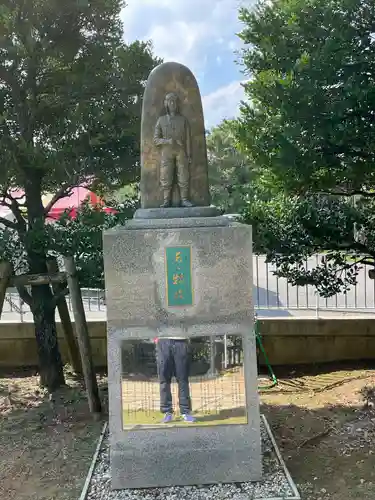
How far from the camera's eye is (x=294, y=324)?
24.6ft

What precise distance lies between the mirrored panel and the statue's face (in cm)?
171

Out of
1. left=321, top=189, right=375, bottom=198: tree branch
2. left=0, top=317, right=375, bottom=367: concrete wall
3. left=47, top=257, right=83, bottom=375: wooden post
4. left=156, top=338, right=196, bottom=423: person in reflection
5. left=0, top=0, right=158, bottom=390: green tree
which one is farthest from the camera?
left=0, top=317, right=375, bottom=367: concrete wall

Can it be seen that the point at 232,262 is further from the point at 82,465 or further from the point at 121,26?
the point at 121,26

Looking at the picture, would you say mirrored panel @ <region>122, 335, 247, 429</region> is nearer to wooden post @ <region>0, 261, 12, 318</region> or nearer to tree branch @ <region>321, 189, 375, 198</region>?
wooden post @ <region>0, 261, 12, 318</region>

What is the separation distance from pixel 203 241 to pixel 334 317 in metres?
4.51

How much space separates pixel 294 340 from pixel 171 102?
183 inches

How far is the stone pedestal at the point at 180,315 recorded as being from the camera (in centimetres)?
368

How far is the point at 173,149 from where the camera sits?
3.99m

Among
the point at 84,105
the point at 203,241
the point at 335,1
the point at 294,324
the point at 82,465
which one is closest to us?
the point at 203,241

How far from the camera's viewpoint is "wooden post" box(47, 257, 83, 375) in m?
5.70

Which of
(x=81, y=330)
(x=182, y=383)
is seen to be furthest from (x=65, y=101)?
(x=182, y=383)

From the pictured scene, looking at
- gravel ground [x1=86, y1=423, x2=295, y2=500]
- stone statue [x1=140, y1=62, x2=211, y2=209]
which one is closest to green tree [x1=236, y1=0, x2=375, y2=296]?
stone statue [x1=140, y1=62, x2=211, y2=209]

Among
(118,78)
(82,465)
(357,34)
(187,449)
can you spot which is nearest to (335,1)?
(357,34)

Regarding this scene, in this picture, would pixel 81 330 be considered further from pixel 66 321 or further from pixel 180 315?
pixel 180 315
